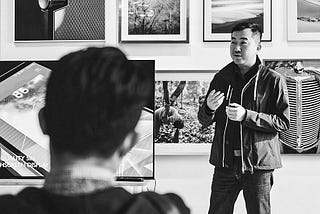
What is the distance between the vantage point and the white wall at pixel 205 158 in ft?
13.4

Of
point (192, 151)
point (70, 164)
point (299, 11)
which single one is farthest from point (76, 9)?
point (70, 164)

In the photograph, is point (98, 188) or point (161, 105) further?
point (161, 105)

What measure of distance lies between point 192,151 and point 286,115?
0.97m

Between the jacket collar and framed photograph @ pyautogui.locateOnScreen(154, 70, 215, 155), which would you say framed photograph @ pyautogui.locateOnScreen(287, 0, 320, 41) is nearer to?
framed photograph @ pyautogui.locateOnScreen(154, 70, 215, 155)

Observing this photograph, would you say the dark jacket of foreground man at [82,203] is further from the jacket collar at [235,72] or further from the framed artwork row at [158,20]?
the framed artwork row at [158,20]

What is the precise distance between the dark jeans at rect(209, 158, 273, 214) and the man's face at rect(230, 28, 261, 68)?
0.68 metres

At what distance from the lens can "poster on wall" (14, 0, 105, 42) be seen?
423 centimetres

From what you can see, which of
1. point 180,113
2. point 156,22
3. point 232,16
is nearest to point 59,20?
point 156,22

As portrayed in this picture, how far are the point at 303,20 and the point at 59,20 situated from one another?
6.14 feet

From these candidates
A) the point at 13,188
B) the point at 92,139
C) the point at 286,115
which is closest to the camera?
the point at 92,139

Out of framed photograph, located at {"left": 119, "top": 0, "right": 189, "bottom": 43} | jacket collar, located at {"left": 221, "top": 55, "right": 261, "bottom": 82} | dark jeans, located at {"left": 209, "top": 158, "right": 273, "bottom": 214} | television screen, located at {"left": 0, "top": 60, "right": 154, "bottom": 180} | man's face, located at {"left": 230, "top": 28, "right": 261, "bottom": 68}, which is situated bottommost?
dark jeans, located at {"left": 209, "top": 158, "right": 273, "bottom": 214}

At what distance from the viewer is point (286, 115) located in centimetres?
334

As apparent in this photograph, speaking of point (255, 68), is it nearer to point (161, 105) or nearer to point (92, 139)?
point (161, 105)

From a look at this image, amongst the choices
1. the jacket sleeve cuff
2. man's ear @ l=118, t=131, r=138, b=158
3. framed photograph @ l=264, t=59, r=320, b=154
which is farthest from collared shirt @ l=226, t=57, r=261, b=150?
man's ear @ l=118, t=131, r=138, b=158
